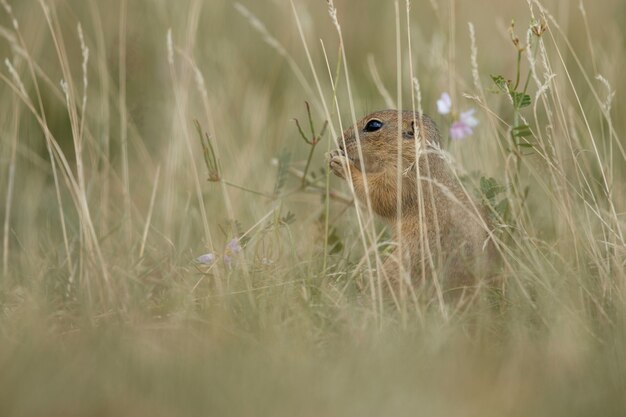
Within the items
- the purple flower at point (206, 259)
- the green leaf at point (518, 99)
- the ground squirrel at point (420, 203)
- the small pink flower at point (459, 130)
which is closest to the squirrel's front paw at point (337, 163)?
the ground squirrel at point (420, 203)

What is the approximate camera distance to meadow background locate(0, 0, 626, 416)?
2855 millimetres

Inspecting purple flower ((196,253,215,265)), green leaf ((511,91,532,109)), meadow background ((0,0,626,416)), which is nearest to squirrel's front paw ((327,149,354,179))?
meadow background ((0,0,626,416))

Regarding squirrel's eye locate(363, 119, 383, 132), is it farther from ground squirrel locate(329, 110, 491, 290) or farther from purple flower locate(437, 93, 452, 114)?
purple flower locate(437, 93, 452, 114)

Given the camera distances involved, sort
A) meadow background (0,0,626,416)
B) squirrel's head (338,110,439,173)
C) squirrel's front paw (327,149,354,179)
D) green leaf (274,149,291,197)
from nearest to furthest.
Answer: meadow background (0,0,626,416) < squirrel's front paw (327,149,354,179) < green leaf (274,149,291,197) < squirrel's head (338,110,439,173)

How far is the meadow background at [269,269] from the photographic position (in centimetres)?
286

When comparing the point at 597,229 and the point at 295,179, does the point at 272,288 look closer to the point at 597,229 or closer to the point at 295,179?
the point at 597,229

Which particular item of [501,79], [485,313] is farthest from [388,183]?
[485,313]

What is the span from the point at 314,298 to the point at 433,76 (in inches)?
116

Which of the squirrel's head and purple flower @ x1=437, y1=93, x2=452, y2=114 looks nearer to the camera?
purple flower @ x1=437, y1=93, x2=452, y2=114

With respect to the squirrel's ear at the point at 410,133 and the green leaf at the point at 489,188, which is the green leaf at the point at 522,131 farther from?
the squirrel's ear at the point at 410,133

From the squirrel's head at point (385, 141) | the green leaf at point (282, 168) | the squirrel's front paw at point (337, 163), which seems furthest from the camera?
the squirrel's head at point (385, 141)

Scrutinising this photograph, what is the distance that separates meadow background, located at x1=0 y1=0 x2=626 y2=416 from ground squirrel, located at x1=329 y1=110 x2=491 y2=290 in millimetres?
140

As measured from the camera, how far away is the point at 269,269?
4.18m

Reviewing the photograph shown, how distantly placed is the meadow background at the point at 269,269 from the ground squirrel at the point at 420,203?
0.14 m
